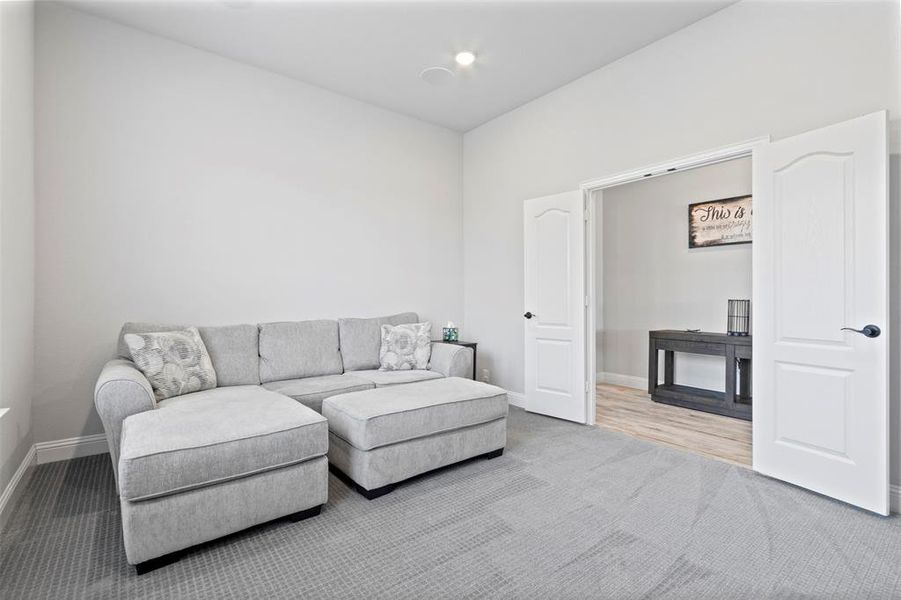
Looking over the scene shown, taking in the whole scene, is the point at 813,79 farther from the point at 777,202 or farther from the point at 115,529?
the point at 115,529

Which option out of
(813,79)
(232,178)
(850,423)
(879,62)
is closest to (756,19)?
(813,79)

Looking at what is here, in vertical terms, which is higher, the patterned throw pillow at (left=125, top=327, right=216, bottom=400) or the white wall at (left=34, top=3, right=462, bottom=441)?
the white wall at (left=34, top=3, right=462, bottom=441)

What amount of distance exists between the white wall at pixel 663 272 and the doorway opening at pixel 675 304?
0.01 m

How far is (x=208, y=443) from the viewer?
189cm

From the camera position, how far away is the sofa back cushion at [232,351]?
3143mm

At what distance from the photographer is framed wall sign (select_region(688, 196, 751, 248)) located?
4492 mm

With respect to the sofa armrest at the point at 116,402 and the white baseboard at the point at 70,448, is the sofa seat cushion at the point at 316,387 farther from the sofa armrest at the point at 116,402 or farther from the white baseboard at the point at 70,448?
the white baseboard at the point at 70,448

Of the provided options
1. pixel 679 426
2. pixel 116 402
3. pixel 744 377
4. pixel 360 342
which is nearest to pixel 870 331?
pixel 679 426

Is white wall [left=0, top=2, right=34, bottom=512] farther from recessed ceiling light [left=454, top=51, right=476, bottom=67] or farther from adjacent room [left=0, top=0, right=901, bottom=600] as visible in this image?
recessed ceiling light [left=454, top=51, right=476, bottom=67]

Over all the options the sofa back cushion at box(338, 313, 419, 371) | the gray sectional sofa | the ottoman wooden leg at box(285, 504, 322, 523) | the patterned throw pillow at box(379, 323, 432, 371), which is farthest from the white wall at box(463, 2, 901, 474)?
the ottoman wooden leg at box(285, 504, 322, 523)

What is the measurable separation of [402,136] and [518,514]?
3.73 m

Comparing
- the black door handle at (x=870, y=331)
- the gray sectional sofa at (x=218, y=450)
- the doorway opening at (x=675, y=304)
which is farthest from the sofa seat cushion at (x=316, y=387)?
the black door handle at (x=870, y=331)

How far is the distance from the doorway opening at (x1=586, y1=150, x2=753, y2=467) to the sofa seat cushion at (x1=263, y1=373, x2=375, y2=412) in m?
2.01

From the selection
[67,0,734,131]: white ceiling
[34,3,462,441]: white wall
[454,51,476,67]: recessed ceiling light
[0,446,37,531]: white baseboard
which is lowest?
[0,446,37,531]: white baseboard
